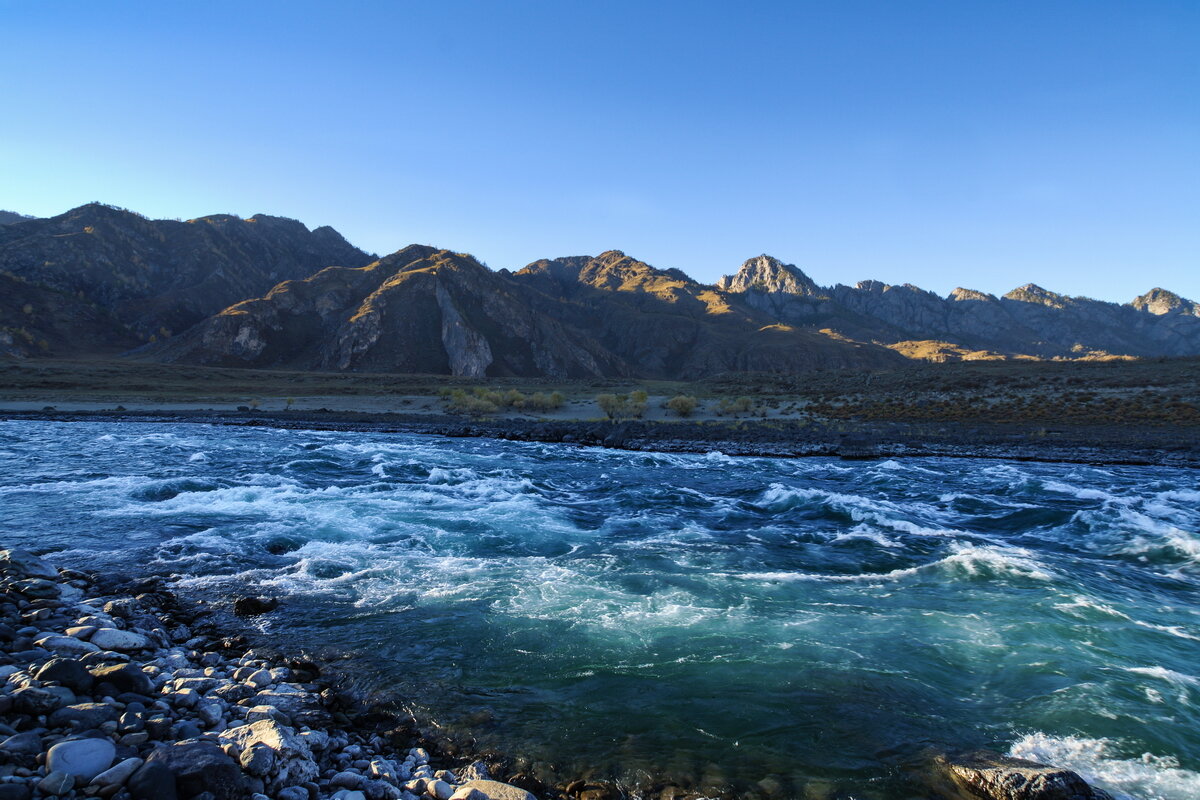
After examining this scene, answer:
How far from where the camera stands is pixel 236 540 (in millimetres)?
12047

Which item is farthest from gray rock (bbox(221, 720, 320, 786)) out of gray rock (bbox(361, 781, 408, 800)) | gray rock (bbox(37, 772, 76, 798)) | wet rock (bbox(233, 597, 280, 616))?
wet rock (bbox(233, 597, 280, 616))

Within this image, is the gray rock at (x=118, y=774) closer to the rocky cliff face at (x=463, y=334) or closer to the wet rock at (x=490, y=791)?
the wet rock at (x=490, y=791)

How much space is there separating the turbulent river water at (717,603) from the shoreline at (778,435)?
8310 mm

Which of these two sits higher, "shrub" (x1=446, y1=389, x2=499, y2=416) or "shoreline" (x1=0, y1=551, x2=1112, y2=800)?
"shoreline" (x1=0, y1=551, x2=1112, y2=800)

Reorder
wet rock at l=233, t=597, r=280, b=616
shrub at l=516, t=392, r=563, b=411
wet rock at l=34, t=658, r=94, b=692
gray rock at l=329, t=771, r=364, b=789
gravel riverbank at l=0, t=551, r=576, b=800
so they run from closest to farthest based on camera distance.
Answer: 1. gravel riverbank at l=0, t=551, r=576, b=800
2. gray rock at l=329, t=771, r=364, b=789
3. wet rock at l=34, t=658, r=94, b=692
4. wet rock at l=233, t=597, r=280, b=616
5. shrub at l=516, t=392, r=563, b=411

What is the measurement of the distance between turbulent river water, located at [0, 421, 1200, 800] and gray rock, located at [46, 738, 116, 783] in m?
2.70

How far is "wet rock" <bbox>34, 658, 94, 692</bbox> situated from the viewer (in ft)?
16.7

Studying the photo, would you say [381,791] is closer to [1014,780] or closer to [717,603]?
[1014,780]

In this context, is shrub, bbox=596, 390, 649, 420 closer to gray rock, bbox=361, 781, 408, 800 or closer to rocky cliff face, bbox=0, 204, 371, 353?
gray rock, bbox=361, 781, 408, 800

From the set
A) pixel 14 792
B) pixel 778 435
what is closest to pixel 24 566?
pixel 14 792

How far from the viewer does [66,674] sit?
5172 millimetres

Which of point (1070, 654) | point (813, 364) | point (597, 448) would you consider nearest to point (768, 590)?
point (1070, 654)

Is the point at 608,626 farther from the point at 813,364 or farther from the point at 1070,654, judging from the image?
the point at 813,364

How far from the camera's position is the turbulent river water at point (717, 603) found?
5984 mm
